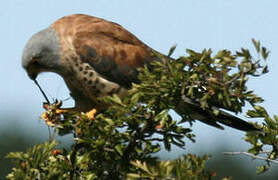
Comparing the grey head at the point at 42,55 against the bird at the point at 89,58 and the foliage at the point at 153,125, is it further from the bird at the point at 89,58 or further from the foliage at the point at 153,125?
the foliage at the point at 153,125

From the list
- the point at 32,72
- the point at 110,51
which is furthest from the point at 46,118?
the point at 110,51

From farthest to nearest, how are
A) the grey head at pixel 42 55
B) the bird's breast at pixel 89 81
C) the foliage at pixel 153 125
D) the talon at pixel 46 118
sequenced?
the grey head at pixel 42 55, the bird's breast at pixel 89 81, the talon at pixel 46 118, the foliage at pixel 153 125

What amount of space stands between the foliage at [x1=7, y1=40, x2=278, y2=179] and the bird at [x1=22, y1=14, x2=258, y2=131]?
2.63ft

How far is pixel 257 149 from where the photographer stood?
4.49 meters

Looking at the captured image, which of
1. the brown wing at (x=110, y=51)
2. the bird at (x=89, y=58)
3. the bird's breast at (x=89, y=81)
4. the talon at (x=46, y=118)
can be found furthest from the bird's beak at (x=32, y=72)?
the talon at (x=46, y=118)

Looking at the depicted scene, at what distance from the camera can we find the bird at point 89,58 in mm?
5594

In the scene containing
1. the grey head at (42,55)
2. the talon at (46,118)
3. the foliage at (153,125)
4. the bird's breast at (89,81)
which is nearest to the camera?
the foliage at (153,125)

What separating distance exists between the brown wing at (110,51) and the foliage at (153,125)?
2.88 feet

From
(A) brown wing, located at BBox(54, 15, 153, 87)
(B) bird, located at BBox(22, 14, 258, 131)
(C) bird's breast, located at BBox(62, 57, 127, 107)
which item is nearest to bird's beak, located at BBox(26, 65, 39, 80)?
(B) bird, located at BBox(22, 14, 258, 131)

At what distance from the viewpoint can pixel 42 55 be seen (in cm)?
578

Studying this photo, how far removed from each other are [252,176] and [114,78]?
20.5 m

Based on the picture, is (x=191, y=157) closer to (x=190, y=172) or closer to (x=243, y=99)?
(x=190, y=172)

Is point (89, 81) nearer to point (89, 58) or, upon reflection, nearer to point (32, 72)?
point (89, 58)

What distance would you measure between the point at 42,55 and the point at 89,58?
462 millimetres
